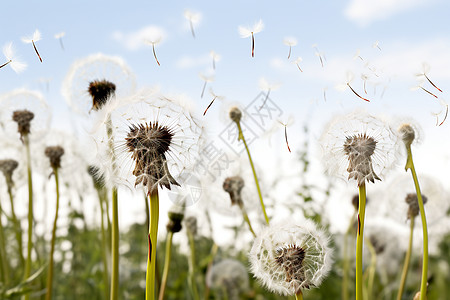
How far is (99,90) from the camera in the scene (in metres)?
2.11

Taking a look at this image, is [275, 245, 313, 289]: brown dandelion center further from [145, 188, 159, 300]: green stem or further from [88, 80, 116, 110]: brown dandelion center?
[88, 80, 116, 110]: brown dandelion center

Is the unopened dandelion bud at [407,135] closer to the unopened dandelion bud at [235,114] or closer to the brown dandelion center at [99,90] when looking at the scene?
the unopened dandelion bud at [235,114]

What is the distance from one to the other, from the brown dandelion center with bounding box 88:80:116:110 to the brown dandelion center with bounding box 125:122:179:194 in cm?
65

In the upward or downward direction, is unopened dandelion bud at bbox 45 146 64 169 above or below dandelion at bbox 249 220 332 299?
above

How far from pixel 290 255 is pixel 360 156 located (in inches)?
14.3

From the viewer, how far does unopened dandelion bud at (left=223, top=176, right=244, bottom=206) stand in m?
2.44

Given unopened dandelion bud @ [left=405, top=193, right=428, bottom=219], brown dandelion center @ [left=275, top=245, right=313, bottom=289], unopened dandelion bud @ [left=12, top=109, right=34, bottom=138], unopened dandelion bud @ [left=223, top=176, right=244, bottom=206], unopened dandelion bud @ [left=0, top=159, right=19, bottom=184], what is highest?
unopened dandelion bud @ [left=12, top=109, right=34, bottom=138]

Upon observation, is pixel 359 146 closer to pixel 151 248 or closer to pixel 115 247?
pixel 151 248

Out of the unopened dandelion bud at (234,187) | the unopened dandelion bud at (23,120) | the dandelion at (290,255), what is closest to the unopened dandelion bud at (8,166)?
the unopened dandelion bud at (23,120)

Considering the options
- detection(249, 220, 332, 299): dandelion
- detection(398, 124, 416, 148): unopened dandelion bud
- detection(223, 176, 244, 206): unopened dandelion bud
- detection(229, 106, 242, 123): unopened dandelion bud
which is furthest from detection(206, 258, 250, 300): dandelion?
detection(398, 124, 416, 148): unopened dandelion bud

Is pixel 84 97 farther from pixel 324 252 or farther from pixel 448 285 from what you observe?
pixel 448 285

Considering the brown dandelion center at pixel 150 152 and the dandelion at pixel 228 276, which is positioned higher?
the brown dandelion center at pixel 150 152

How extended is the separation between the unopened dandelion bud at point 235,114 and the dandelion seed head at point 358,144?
0.54 metres

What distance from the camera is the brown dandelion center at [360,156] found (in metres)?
1.43
